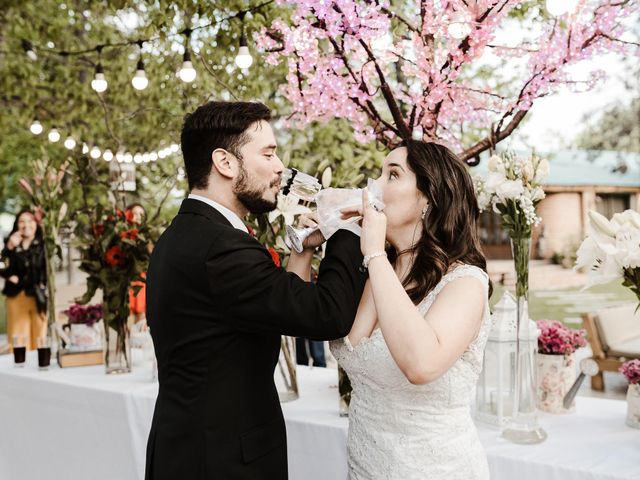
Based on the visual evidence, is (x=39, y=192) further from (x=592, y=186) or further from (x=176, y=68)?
(x=592, y=186)

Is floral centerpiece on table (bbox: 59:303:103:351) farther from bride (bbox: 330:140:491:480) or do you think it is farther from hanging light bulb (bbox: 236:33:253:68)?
bride (bbox: 330:140:491:480)

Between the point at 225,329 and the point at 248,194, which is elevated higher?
the point at 248,194

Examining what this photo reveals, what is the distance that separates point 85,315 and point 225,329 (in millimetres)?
2297

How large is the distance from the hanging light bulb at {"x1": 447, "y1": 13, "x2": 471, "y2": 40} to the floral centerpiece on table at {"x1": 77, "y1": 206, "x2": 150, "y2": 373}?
1866 mm

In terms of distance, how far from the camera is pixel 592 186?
64.7ft

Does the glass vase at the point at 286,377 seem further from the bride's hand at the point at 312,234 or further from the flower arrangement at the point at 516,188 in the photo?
the flower arrangement at the point at 516,188

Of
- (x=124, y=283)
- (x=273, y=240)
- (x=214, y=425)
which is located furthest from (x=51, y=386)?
(x=214, y=425)

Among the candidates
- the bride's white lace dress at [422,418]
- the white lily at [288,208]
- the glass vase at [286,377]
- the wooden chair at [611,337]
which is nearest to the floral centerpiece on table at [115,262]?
the glass vase at [286,377]

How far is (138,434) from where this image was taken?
2.78 metres

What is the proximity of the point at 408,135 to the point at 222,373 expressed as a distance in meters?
1.35

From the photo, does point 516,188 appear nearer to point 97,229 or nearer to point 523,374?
point 523,374

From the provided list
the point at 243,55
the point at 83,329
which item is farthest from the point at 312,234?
the point at 243,55

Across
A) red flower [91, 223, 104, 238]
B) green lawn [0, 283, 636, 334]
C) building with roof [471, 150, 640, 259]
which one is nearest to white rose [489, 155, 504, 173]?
red flower [91, 223, 104, 238]

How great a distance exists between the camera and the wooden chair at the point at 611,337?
20.2 ft
